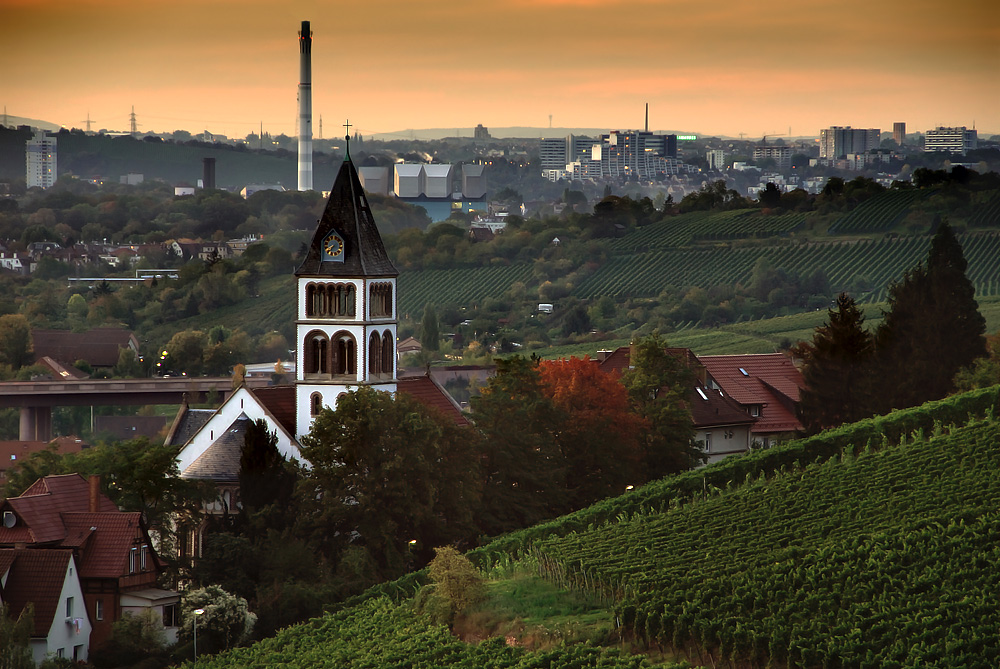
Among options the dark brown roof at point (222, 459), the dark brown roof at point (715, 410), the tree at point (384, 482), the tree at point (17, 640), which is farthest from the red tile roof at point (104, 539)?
the dark brown roof at point (715, 410)

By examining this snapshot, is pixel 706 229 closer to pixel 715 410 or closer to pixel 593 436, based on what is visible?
pixel 715 410

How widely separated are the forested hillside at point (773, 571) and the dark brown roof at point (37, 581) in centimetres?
485

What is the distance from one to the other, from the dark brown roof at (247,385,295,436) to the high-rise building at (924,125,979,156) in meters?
120

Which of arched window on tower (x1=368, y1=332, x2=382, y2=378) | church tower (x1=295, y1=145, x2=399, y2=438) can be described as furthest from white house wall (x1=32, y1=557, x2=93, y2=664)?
arched window on tower (x1=368, y1=332, x2=382, y2=378)

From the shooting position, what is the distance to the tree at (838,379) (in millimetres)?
73438

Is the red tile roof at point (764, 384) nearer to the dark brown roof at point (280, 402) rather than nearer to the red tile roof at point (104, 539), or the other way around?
the dark brown roof at point (280, 402)

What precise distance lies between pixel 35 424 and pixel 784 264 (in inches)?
2684

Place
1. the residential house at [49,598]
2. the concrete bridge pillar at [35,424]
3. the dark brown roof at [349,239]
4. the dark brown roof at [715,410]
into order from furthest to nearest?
1. the concrete bridge pillar at [35,424]
2. the dark brown roof at [715,410]
3. the dark brown roof at [349,239]
4. the residential house at [49,598]

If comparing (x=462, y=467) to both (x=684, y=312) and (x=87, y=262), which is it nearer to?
(x=684, y=312)

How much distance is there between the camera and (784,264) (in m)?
150

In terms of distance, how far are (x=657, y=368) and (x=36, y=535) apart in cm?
2655

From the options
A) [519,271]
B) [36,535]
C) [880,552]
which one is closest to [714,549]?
[880,552]

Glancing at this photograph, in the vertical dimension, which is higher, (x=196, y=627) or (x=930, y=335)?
(x=930, y=335)

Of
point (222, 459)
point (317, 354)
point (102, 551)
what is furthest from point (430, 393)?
point (102, 551)
